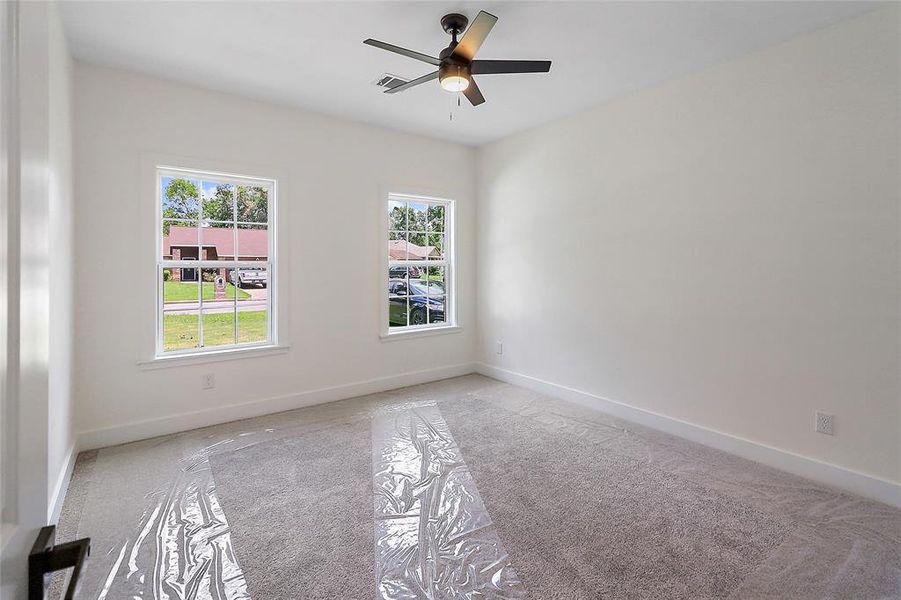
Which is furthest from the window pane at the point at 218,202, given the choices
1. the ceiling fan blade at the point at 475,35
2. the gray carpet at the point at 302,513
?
the ceiling fan blade at the point at 475,35

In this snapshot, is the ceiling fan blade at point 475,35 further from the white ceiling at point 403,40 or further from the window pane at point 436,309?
the window pane at point 436,309

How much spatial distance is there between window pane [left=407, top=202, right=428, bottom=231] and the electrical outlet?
374 cm

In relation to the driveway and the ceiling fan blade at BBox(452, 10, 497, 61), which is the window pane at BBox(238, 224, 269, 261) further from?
the ceiling fan blade at BBox(452, 10, 497, 61)

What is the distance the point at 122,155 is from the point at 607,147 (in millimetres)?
3757

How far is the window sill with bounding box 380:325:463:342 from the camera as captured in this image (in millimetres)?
4587

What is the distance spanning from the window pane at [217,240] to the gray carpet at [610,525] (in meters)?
2.49

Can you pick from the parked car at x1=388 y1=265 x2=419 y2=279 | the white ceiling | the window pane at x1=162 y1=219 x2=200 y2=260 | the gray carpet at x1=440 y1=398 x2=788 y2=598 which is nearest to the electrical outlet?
the gray carpet at x1=440 y1=398 x2=788 y2=598

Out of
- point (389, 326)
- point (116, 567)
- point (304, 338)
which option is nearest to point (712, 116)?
point (389, 326)

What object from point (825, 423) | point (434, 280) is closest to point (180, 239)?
point (434, 280)

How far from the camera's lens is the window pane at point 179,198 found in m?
3.46

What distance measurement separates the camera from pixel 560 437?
3375 millimetres

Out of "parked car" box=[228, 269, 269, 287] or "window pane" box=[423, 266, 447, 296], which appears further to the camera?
"window pane" box=[423, 266, 447, 296]

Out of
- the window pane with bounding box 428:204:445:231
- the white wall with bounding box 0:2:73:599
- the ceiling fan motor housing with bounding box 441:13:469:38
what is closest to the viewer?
the white wall with bounding box 0:2:73:599

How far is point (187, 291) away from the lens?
11.7ft
